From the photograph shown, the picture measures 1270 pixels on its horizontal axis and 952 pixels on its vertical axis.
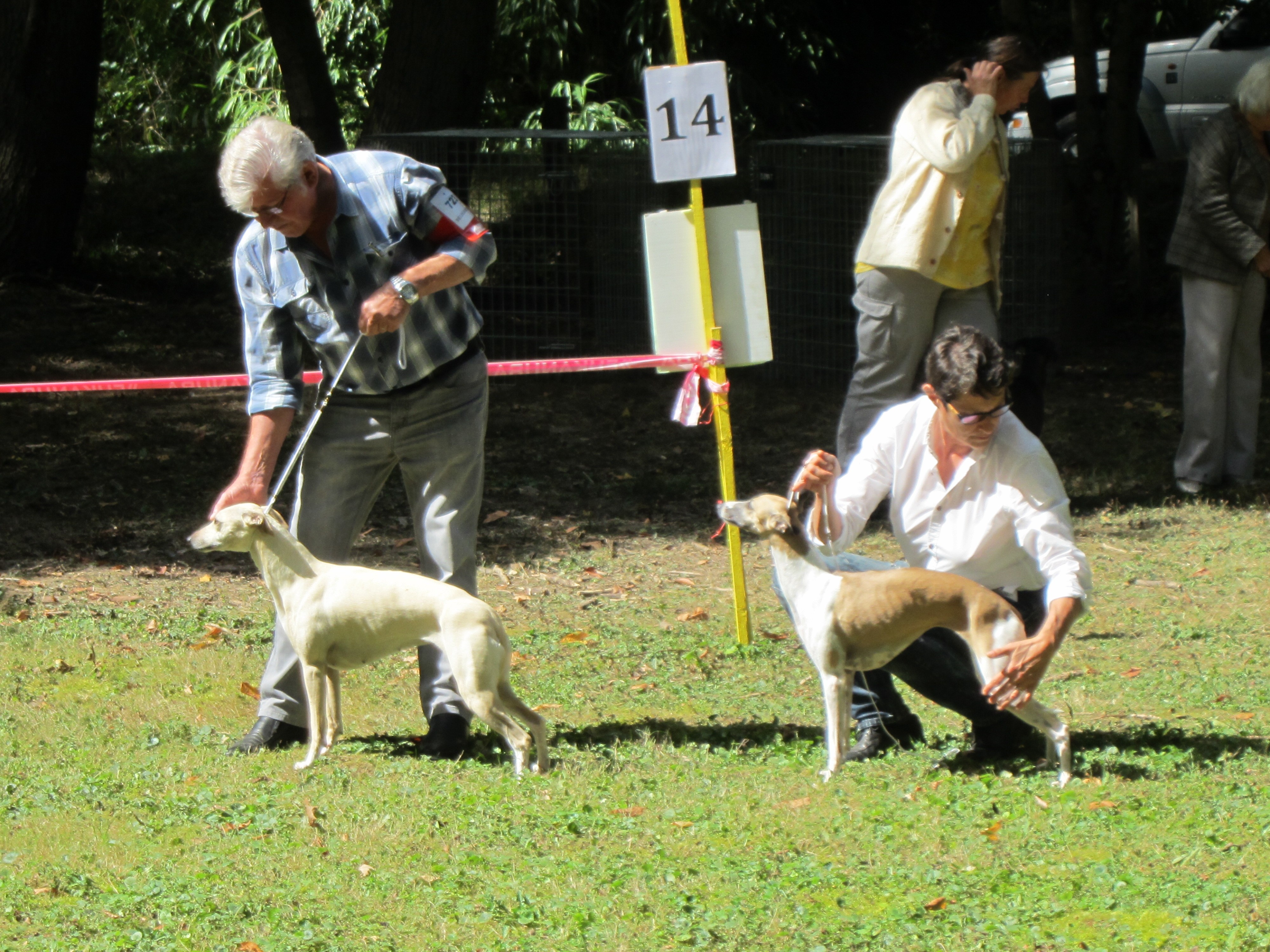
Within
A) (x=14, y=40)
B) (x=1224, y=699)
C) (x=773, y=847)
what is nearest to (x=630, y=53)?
(x=14, y=40)

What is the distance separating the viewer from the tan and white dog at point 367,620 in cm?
437

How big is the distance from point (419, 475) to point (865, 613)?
151 centimetres

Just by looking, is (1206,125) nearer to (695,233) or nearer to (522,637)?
(695,233)

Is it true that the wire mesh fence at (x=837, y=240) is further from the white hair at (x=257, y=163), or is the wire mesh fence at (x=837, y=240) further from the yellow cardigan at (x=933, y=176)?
the white hair at (x=257, y=163)

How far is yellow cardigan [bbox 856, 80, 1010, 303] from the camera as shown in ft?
21.2

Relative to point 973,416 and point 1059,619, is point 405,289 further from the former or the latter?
point 1059,619

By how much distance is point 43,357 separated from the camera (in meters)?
12.0

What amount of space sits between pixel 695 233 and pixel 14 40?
30.1ft

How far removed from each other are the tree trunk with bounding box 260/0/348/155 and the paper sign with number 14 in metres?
7.12

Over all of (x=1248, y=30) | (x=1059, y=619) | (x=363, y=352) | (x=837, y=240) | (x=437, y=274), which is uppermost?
(x=1248, y=30)

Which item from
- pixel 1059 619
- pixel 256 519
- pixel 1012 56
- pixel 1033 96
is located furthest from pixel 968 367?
pixel 1033 96

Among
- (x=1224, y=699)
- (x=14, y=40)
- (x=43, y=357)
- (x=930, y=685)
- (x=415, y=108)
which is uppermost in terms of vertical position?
(x=14, y=40)

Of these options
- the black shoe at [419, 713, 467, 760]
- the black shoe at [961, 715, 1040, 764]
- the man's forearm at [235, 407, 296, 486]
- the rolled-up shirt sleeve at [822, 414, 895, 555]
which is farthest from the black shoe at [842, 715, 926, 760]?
the man's forearm at [235, 407, 296, 486]

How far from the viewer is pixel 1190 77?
17906 mm
